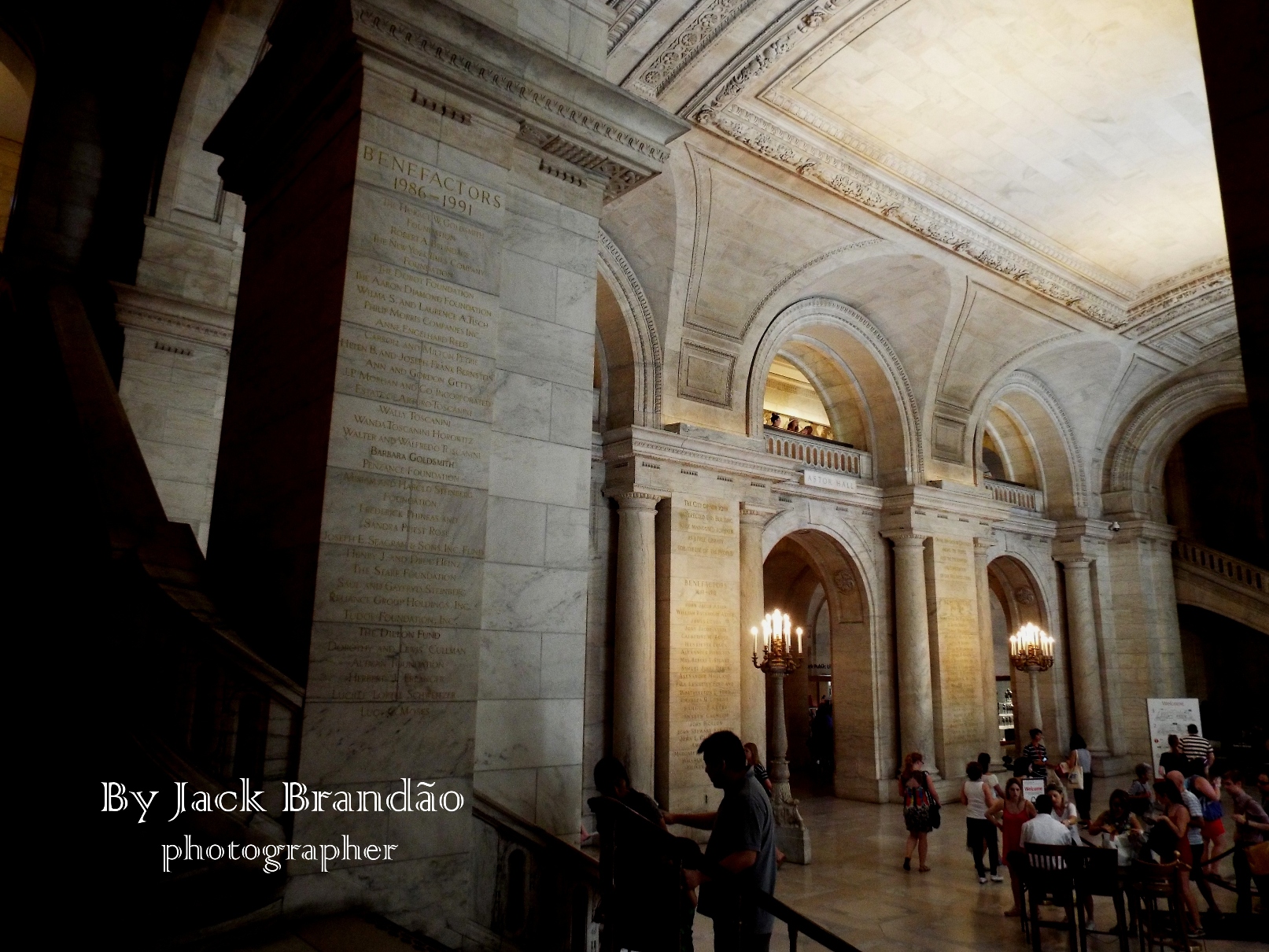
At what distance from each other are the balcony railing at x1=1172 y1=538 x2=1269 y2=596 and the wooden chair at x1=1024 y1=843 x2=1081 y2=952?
14.7 metres

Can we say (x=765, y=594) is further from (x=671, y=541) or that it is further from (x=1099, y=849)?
(x=1099, y=849)

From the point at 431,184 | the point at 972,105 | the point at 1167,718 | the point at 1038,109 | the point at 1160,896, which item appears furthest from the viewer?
the point at 1167,718

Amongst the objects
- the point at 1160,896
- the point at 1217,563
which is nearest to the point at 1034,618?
the point at 1217,563

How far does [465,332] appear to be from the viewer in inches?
161

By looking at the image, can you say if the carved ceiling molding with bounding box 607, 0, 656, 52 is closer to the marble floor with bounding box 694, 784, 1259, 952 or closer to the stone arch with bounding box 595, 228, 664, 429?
the stone arch with bounding box 595, 228, 664, 429

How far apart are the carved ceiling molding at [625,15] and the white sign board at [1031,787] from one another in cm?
797

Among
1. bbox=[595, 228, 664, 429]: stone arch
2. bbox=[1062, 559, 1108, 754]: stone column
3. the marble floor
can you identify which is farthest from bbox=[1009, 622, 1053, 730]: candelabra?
bbox=[1062, 559, 1108, 754]: stone column

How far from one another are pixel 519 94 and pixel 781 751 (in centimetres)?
655

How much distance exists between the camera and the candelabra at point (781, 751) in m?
8.20

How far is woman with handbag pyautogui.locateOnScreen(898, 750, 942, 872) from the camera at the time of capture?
8078 millimetres

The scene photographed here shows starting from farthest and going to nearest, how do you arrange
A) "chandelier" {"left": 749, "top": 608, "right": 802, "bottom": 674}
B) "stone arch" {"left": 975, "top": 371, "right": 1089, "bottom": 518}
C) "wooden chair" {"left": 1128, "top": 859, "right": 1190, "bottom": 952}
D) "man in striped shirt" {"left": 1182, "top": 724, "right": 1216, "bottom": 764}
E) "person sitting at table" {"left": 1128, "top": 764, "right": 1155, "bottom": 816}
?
"stone arch" {"left": 975, "top": 371, "right": 1089, "bottom": 518}
"man in striped shirt" {"left": 1182, "top": 724, "right": 1216, "bottom": 764}
"chandelier" {"left": 749, "top": 608, "right": 802, "bottom": 674}
"person sitting at table" {"left": 1128, "top": 764, "right": 1155, "bottom": 816}
"wooden chair" {"left": 1128, "top": 859, "right": 1190, "bottom": 952}

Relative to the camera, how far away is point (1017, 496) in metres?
17.0

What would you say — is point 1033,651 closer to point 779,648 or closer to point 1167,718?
point 779,648

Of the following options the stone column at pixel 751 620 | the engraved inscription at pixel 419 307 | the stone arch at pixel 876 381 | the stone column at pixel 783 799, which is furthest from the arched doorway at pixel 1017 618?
the engraved inscription at pixel 419 307
